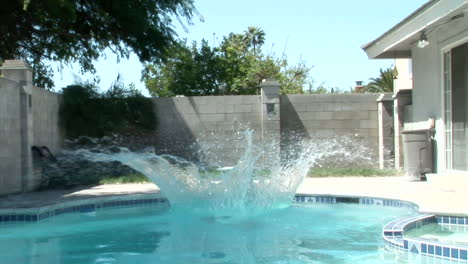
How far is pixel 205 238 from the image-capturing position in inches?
227

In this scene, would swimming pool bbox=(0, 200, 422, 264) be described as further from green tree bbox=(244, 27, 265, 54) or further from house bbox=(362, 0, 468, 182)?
green tree bbox=(244, 27, 265, 54)

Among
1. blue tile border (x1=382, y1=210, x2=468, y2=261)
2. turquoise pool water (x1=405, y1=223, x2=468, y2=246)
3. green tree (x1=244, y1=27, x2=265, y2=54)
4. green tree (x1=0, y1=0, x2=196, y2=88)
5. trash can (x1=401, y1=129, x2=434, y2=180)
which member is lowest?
turquoise pool water (x1=405, y1=223, x2=468, y2=246)

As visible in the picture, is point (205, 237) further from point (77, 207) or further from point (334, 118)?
point (334, 118)

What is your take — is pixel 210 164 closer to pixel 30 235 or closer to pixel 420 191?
pixel 420 191

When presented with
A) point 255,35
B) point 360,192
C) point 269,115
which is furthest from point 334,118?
point 255,35

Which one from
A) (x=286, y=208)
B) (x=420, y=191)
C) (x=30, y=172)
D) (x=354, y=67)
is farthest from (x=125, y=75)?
(x=354, y=67)

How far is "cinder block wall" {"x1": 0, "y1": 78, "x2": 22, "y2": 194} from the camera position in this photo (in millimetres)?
8992

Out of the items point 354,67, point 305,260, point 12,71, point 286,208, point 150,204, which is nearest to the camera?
point 305,260

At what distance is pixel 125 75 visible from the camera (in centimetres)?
1292

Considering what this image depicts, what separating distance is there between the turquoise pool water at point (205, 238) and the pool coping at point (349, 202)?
121 millimetres

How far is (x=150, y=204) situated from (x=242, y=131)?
4.71 m

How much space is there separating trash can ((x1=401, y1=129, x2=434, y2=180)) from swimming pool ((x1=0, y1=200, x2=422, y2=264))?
293 centimetres

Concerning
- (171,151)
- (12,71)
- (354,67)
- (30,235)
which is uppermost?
(354,67)

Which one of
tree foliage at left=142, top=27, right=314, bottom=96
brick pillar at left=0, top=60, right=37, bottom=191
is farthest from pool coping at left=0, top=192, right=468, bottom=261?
tree foliage at left=142, top=27, right=314, bottom=96
